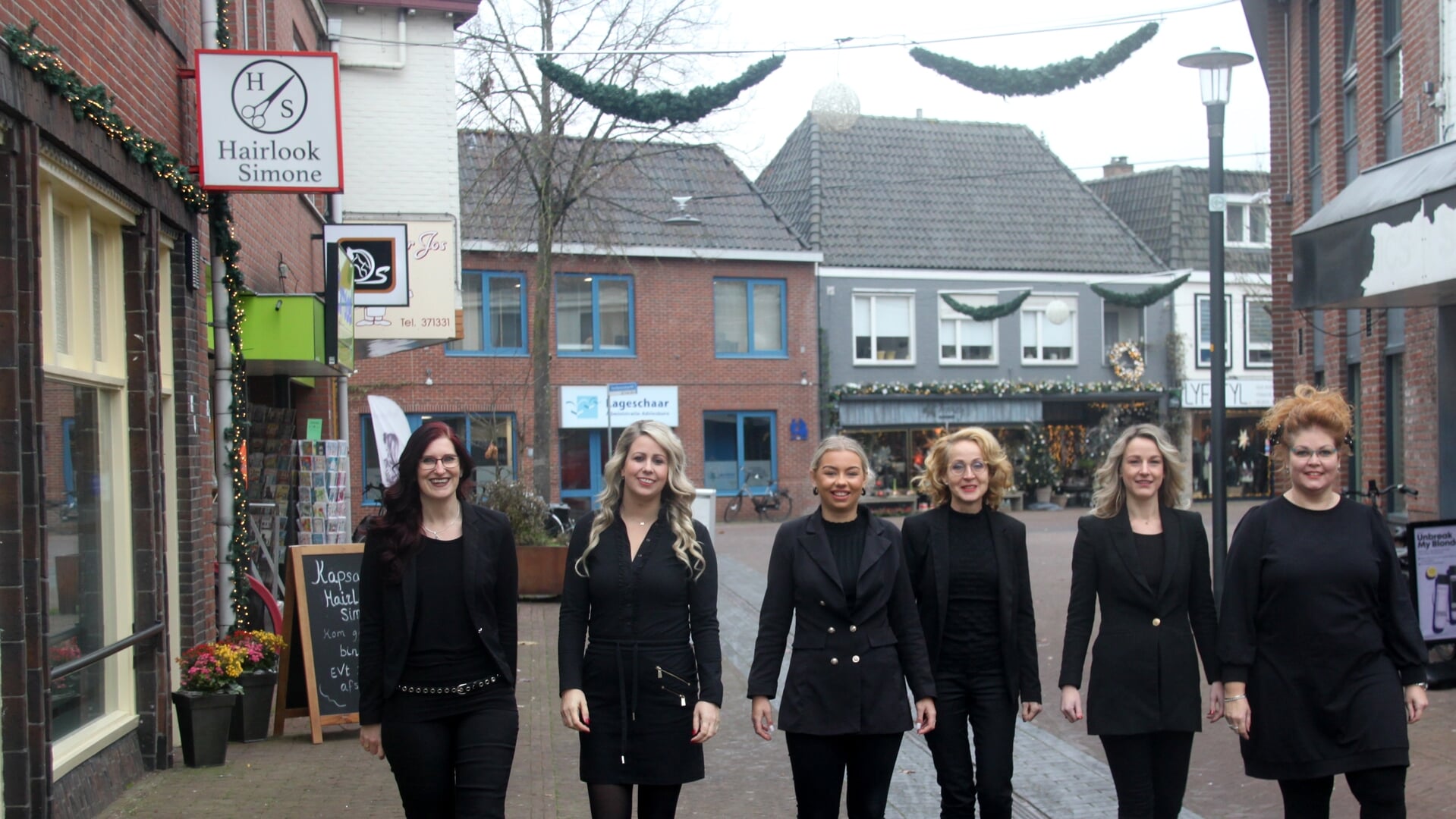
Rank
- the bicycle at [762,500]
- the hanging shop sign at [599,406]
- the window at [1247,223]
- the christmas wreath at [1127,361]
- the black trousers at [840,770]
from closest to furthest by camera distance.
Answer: the black trousers at [840,770], the hanging shop sign at [599,406], the bicycle at [762,500], the christmas wreath at [1127,361], the window at [1247,223]

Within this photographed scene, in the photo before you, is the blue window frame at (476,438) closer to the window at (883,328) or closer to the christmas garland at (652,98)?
the window at (883,328)

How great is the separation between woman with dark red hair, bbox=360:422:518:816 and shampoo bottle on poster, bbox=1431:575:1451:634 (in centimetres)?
653

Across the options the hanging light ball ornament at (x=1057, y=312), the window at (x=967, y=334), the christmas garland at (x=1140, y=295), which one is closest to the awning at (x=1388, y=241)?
the christmas garland at (x=1140, y=295)

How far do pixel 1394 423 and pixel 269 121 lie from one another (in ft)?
30.6

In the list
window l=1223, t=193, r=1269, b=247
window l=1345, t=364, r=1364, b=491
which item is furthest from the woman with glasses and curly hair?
window l=1223, t=193, r=1269, b=247

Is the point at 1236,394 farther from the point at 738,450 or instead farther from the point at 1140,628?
the point at 1140,628

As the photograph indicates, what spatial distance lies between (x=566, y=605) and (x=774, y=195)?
33.3m

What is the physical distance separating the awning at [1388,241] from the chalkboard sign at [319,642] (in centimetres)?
668

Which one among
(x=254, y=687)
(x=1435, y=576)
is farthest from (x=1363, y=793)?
(x=254, y=687)

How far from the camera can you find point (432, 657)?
473cm

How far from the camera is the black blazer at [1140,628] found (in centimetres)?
512

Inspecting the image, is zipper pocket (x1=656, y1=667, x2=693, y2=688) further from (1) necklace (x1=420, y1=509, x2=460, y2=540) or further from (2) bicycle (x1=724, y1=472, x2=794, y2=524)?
(2) bicycle (x1=724, y1=472, x2=794, y2=524)

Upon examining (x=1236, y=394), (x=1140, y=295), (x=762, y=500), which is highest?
(x=1140, y=295)

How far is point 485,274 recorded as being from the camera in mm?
31469
